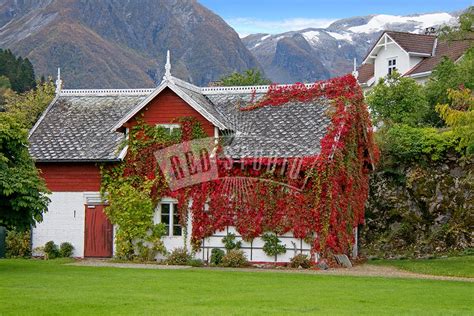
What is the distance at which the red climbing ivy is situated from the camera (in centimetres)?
2677

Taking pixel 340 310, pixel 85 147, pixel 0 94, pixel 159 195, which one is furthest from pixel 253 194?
pixel 0 94

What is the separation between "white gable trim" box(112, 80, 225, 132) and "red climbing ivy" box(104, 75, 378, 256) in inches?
21.9

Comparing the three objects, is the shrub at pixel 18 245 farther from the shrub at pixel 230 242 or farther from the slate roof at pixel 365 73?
the slate roof at pixel 365 73

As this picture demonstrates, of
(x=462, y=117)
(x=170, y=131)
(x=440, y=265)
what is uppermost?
(x=170, y=131)

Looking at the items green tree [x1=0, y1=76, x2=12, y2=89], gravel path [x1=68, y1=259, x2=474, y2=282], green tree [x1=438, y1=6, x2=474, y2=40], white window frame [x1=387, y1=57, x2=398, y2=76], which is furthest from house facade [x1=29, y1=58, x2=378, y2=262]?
green tree [x1=0, y1=76, x2=12, y2=89]

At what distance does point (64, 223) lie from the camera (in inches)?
1182

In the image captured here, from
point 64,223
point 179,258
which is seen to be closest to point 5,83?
point 64,223

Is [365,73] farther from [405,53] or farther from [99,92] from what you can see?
[99,92]

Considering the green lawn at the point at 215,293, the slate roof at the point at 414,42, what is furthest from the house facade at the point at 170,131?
the slate roof at the point at 414,42

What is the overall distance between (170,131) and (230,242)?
189 inches

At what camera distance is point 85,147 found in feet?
99.5

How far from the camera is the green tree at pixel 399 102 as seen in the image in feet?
136

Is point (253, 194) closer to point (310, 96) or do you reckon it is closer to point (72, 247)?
point (310, 96)

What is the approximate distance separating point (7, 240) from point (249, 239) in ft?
31.8
